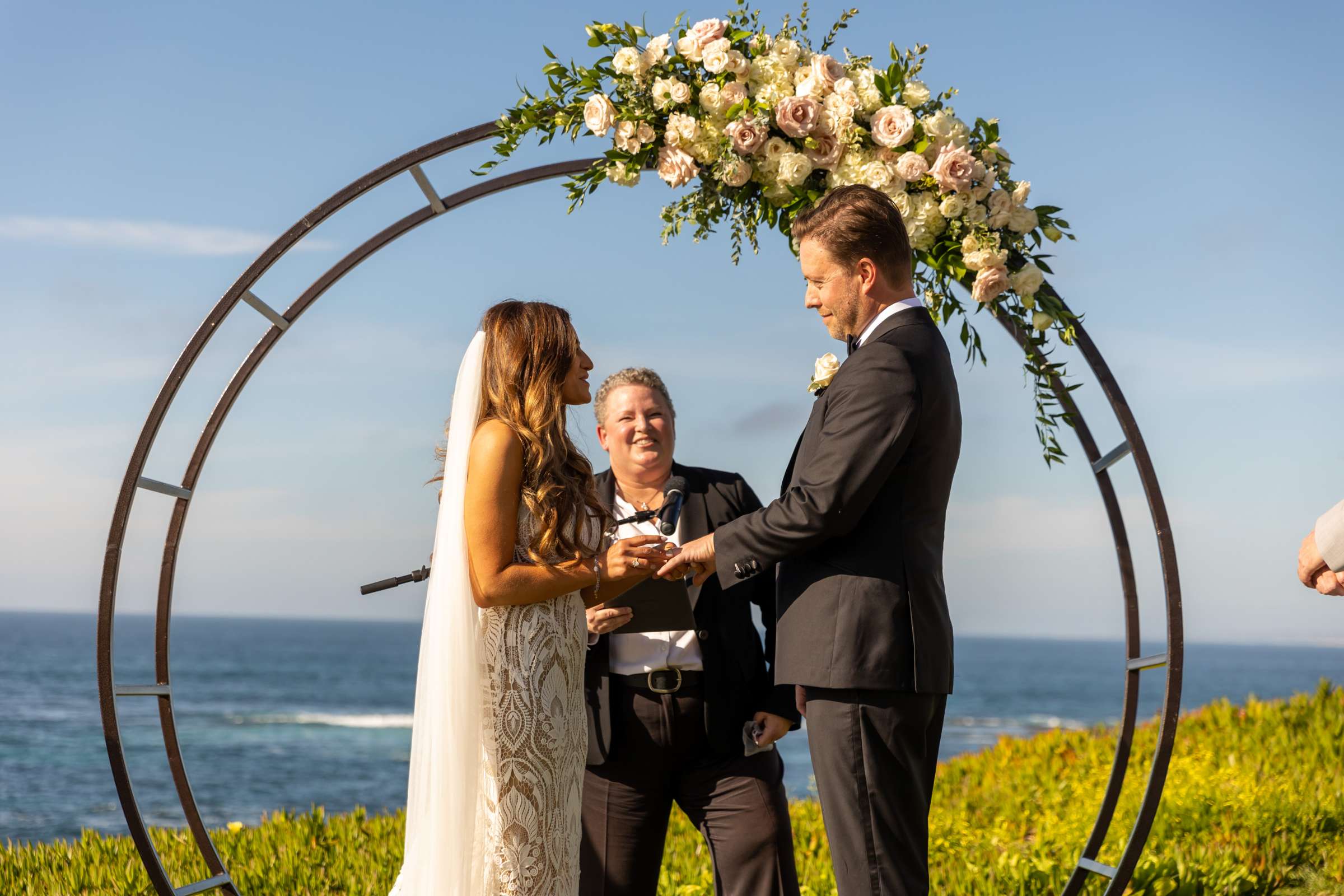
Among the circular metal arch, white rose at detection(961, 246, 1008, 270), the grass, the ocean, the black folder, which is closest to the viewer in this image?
the black folder

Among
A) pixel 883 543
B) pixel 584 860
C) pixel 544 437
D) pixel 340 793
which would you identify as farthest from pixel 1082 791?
pixel 340 793

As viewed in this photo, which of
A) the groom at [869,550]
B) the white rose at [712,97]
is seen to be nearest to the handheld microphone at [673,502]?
the groom at [869,550]

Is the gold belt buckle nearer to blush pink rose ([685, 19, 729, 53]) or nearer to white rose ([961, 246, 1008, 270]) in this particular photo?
white rose ([961, 246, 1008, 270])

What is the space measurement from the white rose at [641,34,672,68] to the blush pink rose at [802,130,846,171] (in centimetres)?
56

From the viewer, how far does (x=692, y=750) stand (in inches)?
143

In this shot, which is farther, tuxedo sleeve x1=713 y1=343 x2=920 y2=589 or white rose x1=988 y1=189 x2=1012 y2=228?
white rose x1=988 y1=189 x2=1012 y2=228

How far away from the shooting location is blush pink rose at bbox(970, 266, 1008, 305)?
145 inches

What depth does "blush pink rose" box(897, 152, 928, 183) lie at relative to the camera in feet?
12.0

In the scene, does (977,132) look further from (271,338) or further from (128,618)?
(128,618)

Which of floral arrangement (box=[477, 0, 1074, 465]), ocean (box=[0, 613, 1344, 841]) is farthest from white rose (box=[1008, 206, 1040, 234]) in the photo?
ocean (box=[0, 613, 1344, 841])

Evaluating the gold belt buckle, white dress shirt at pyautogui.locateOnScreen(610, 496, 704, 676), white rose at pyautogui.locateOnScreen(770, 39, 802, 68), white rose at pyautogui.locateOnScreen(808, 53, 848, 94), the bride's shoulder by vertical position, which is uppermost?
white rose at pyautogui.locateOnScreen(770, 39, 802, 68)

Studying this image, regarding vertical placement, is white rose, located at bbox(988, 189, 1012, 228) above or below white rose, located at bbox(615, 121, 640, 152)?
below

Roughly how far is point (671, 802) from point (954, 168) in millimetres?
2130

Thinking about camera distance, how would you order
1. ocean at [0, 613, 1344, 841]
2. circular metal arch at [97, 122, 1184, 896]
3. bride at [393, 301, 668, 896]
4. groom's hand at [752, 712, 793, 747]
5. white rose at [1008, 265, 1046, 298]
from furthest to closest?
1. ocean at [0, 613, 1344, 841]
2. circular metal arch at [97, 122, 1184, 896]
3. white rose at [1008, 265, 1046, 298]
4. groom's hand at [752, 712, 793, 747]
5. bride at [393, 301, 668, 896]
